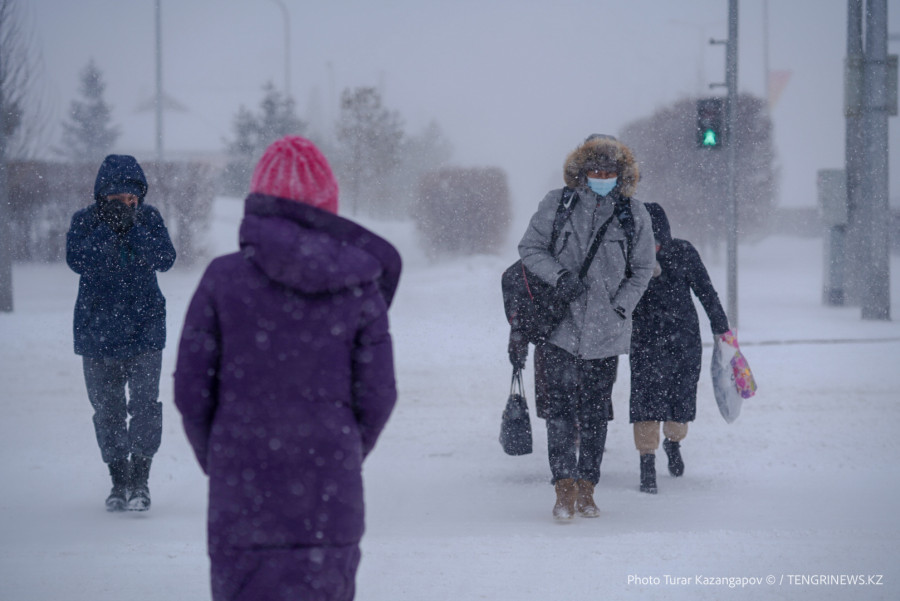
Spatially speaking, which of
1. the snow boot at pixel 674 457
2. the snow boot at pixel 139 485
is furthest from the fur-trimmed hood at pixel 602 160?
the snow boot at pixel 139 485

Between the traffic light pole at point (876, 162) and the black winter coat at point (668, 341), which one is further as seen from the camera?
the traffic light pole at point (876, 162)

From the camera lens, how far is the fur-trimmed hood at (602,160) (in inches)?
178

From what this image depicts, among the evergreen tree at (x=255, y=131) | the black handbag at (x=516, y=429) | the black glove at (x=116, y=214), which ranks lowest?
the black handbag at (x=516, y=429)

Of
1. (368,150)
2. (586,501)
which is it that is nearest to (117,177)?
(586,501)

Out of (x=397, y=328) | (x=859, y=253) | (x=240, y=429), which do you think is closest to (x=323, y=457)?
→ (x=240, y=429)

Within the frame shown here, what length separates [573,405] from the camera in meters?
4.61

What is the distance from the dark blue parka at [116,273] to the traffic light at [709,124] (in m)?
8.80

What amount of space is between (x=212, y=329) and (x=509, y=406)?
2.85 metres

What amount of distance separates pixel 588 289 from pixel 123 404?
2.46 metres

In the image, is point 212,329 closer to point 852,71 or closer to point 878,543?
point 878,543

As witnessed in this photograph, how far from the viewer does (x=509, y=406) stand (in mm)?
4984

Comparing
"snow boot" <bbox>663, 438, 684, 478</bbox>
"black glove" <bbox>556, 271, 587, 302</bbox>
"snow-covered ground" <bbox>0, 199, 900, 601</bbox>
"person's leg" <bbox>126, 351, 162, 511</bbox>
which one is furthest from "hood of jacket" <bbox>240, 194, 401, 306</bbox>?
"snow boot" <bbox>663, 438, 684, 478</bbox>

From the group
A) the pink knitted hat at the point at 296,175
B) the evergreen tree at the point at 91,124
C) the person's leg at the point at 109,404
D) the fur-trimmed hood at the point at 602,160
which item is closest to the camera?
the pink knitted hat at the point at 296,175

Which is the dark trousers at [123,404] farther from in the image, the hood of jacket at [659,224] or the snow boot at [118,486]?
the hood of jacket at [659,224]
